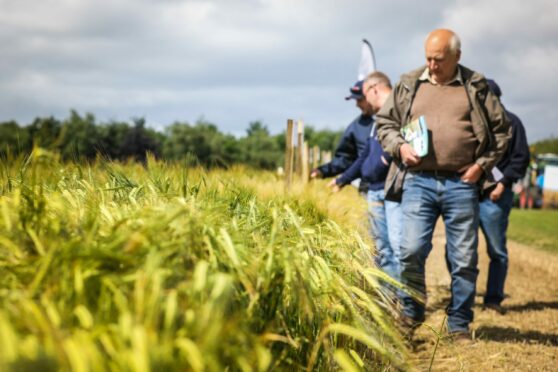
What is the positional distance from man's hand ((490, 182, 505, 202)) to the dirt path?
1.00m

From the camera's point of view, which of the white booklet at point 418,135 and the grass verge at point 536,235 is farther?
the grass verge at point 536,235

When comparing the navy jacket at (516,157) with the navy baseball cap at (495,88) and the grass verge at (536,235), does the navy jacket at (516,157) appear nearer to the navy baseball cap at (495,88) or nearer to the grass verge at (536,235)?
the navy baseball cap at (495,88)

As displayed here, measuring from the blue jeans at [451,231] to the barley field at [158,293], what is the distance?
146 centimetres

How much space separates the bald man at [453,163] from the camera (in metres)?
3.45

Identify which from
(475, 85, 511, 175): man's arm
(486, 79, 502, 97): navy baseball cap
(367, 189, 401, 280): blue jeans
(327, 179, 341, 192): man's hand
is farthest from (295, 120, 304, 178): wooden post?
(475, 85, 511, 175): man's arm

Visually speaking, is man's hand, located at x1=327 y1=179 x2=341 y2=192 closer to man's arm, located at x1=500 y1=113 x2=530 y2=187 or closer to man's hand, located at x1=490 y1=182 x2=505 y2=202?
man's hand, located at x1=490 y1=182 x2=505 y2=202

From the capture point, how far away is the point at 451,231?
3516 mm

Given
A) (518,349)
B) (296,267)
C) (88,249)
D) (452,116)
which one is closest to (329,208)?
(452,116)

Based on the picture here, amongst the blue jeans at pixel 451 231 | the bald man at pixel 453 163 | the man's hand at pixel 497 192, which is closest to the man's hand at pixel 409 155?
the bald man at pixel 453 163

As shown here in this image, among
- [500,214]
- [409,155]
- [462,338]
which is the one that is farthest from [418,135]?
[500,214]

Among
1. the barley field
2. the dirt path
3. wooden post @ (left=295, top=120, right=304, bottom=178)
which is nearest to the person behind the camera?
the barley field

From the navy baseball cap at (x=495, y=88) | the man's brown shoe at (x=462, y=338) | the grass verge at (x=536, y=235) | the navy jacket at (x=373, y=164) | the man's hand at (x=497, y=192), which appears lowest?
the grass verge at (x=536, y=235)

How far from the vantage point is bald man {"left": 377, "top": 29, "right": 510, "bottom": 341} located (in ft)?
11.3

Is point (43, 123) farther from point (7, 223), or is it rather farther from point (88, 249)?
point (88, 249)
